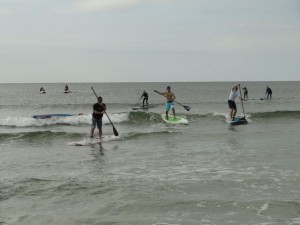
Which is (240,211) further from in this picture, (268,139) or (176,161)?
(268,139)

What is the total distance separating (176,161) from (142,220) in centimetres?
488

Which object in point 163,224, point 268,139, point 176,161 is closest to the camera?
point 163,224

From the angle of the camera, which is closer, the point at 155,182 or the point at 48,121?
the point at 155,182

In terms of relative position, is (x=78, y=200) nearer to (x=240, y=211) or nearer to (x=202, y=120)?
(x=240, y=211)

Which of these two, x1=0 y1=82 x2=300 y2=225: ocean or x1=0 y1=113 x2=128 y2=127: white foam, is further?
x1=0 y1=113 x2=128 y2=127: white foam

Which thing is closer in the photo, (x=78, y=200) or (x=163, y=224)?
(x=163, y=224)

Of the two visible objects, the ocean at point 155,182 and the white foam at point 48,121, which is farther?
the white foam at point 48,121

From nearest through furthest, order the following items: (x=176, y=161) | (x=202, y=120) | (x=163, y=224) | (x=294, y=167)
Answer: (x=163, y=224), (x=294, y=167), (x=176, y=161), (x=202, y=120)

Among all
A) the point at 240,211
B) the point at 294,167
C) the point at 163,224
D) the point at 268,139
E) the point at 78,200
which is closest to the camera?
the point at 163,224

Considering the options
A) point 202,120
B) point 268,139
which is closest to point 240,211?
point 268,139

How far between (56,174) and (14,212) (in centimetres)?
296

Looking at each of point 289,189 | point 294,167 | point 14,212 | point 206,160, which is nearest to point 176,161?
point 206,160

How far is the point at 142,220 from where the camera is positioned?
6242mm

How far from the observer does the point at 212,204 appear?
692cm
